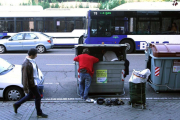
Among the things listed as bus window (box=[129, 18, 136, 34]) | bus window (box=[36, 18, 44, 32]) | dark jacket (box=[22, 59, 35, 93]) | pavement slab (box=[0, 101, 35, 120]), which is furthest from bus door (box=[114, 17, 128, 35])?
dark jacket (box=[22, 59, 35, 93])

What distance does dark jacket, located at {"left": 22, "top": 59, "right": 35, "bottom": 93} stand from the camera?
18.3 feet

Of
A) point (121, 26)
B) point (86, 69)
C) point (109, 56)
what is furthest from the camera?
point (121, 26)

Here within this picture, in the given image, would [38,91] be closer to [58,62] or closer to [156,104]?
[156,104]

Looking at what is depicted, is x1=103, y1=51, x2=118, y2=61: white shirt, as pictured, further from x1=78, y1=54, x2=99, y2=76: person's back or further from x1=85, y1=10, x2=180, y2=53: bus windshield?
x1=85, y1=10, x2=180, y2=53: bus windshield

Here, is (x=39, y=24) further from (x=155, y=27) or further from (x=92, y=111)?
(x=92, y=111)

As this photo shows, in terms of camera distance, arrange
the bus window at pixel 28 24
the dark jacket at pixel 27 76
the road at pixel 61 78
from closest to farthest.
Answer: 1. the dark jacket at pixel 27 76
2. the road at pixel 61 78
3. the bus window at pixel 28 24

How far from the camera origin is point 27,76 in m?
5.64

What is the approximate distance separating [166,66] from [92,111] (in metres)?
2.75

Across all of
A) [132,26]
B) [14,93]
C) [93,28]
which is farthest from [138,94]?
[132,26]

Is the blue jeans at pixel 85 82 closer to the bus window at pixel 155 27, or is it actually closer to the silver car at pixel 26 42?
the silver car at pixel 26 42

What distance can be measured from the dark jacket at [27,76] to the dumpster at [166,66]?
373 cm

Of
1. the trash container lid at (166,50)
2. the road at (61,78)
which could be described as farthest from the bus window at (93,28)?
the trash container lid at (166,50)

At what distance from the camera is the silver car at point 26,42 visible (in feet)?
56.7

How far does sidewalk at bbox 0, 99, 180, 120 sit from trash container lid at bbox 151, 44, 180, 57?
4.44 ft
